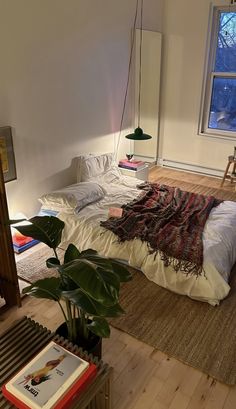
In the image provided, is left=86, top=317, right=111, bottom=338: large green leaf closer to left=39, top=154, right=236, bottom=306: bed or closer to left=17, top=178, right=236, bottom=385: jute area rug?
left=17, top=178, right=236, bottom=385: jute area rug

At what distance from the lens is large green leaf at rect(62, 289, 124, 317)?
54.9 inches

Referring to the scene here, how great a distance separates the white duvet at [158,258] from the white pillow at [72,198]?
0.07m

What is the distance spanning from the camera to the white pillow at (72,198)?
3.27 m

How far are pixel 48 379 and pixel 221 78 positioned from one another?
4760 millimetres

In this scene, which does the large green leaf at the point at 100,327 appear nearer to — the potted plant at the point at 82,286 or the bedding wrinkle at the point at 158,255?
the potted plant at the point at 82,286

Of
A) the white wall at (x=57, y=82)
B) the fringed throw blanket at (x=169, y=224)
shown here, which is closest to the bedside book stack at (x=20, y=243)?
the white wall at (x=57, y=82)

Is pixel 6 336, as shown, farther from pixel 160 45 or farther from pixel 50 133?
pixel 160 45

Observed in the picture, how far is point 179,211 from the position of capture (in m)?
3.26

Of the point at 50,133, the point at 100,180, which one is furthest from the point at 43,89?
the point at 100,180

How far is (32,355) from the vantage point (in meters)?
1.62

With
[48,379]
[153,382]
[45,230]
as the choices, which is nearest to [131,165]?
[45,230]

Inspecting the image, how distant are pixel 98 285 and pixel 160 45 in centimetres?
467

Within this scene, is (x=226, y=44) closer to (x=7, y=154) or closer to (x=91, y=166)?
(x=91, y=166)

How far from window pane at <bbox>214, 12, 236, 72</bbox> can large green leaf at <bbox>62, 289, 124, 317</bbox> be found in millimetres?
4461
